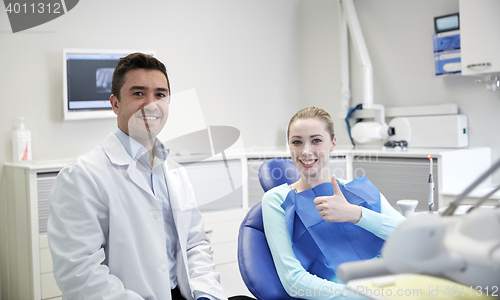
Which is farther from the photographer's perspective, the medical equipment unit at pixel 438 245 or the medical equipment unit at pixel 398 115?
the medical equipment unit at pixel 398 115

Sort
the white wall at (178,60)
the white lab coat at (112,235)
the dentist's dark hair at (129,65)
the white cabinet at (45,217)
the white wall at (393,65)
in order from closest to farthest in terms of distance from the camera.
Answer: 1. the white lab coat at (112,235)
2. the dentist's dark hair at (129,65)
3. the white cabinet at (45,217)
4. the white wall at (178,60)
5. the white wall at (393,65)

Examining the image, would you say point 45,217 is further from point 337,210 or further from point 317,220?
point 337,210

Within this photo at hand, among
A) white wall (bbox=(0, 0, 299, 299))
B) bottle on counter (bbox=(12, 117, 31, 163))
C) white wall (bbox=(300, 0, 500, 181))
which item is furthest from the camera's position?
white wall (bbox=(300, 0, 500, 181))

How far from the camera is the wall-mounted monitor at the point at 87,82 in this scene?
2.69 metres

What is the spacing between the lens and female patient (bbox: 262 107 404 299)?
1321mm

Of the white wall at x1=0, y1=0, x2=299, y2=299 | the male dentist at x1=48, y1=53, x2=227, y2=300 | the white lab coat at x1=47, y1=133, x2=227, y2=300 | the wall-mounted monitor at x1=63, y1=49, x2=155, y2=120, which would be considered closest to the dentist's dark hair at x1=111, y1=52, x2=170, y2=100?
the male dentist at x1=48, y1=53, x2=227, y2=300

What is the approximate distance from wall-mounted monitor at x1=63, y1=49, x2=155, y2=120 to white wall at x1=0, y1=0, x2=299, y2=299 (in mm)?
118

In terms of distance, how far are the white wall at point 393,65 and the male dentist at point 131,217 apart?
6.77 feet

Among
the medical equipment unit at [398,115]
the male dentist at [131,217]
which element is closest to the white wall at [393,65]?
the medical equipment unit at [398,115]

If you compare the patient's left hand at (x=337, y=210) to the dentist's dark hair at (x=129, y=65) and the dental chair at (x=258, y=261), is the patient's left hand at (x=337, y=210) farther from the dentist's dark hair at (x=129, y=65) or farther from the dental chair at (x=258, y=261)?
the dentist's dark hair at (x=129, y=65)

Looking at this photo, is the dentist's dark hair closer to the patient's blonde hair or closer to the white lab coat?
the white lab coat

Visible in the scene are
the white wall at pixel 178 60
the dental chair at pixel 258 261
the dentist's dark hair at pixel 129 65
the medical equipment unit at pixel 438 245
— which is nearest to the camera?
the medical equipment unit at pixel 438 245

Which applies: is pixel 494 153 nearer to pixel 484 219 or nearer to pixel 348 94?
pixel 348 94

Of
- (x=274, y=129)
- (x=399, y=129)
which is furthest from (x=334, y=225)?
(x=274, y=129)
